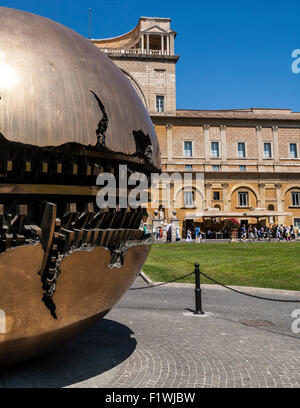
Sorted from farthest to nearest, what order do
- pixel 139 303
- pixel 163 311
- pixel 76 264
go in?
1. pixel 139 303
2. pixel 163 311
3. pixel 76 264

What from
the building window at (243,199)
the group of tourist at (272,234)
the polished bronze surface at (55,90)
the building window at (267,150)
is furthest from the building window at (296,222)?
the polished bronze surface at (55,90)

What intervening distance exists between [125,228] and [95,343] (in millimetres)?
2008

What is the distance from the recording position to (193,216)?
40.4m

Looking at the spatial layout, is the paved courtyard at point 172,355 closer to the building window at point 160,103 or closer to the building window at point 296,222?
the building window at point 160,103

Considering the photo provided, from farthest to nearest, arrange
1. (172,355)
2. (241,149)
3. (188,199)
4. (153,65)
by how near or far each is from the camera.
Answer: (241,149)
(153,65)
(188,199)
(172,355)

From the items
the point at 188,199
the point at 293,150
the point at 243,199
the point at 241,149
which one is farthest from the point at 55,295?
the point at 293,150

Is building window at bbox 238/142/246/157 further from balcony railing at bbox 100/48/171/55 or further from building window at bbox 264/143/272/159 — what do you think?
balcony railing at bbox 100/48/171/55

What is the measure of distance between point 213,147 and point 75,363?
148ft

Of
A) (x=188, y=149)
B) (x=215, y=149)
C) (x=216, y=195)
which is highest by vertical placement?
(x=215, y=149)

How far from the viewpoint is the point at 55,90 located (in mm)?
3227

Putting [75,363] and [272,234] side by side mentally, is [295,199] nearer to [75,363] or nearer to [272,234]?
[272,234]

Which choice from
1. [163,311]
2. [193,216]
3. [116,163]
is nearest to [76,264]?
[116,163]

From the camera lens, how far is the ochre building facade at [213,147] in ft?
151
